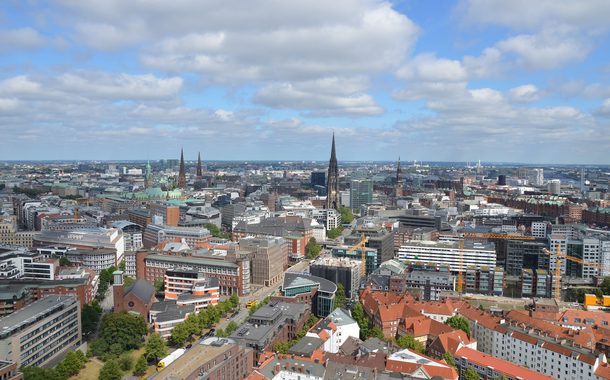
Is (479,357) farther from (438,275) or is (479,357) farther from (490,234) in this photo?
(490,234)

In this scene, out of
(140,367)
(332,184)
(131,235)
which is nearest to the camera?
(140,367)

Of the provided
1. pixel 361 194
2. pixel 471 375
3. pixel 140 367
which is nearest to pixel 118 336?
pixel 140 367

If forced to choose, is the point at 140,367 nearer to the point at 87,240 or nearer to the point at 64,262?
the point at 64,262

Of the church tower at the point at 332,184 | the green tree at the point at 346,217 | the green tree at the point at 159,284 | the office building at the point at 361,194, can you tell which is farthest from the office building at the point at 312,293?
the office building at the point at 361,194

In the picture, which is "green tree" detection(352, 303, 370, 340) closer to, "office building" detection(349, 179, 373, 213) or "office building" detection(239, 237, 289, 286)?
"office building" detection(239, 237, 289, 286)

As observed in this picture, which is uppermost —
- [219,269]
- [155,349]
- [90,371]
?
[219,269]

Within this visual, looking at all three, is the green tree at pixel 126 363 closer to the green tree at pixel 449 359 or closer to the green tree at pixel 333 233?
the green tree at pixel 449 359
